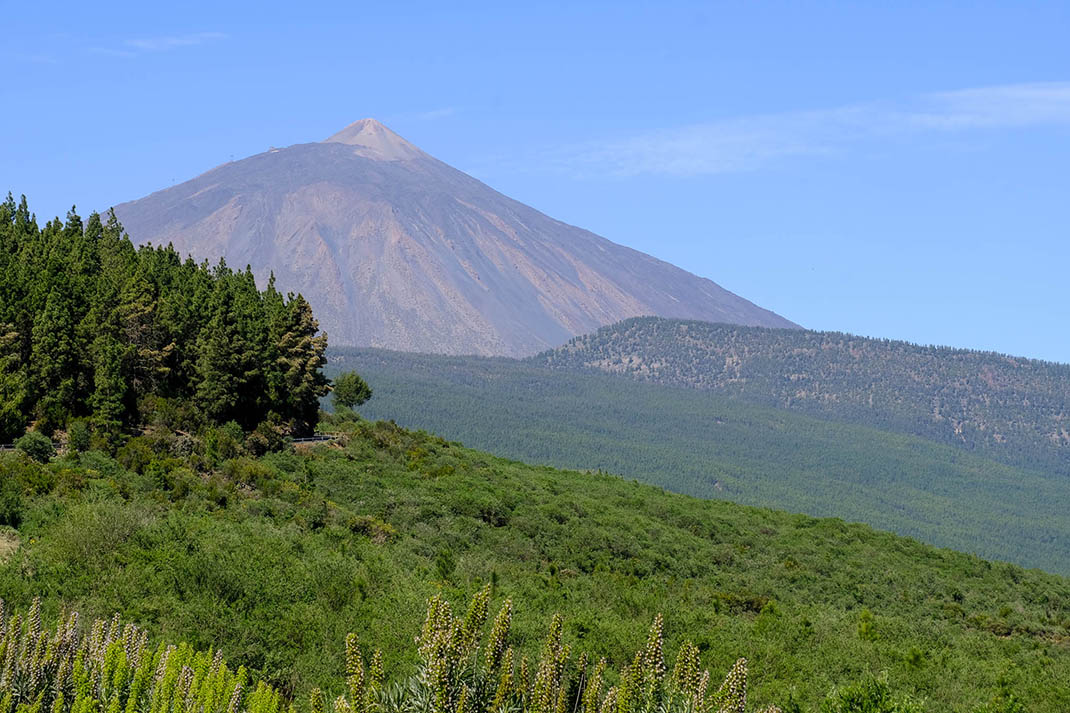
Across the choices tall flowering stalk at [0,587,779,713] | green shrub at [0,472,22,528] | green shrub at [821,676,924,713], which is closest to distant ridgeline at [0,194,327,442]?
green shrub at [0,472,22,528]

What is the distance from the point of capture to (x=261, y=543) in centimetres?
6028

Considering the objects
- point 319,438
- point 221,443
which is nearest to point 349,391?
point 319,438

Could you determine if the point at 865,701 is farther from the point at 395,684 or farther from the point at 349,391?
the point at 349,391

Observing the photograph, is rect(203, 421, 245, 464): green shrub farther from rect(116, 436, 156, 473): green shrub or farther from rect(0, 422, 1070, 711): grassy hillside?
rect(116, 436, 156, 473): green shrub

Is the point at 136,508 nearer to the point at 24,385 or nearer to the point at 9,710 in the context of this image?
the point at 24,385

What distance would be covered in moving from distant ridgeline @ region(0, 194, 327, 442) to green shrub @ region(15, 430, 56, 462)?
2.85 metres

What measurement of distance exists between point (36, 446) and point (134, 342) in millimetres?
14323

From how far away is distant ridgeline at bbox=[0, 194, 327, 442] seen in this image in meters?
77.2

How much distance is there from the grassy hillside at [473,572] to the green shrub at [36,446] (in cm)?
146

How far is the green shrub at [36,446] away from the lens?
71312mm

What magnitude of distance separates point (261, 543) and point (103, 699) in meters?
24.0

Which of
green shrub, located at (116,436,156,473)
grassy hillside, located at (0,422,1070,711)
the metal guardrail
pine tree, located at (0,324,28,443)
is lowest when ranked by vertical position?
grassy hillside, located at (0,422,1070,711)

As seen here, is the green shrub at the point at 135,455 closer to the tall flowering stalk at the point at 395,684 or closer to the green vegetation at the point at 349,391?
the tall flowering stalk at the point at 395,684

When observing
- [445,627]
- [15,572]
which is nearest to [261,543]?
[15,572]
